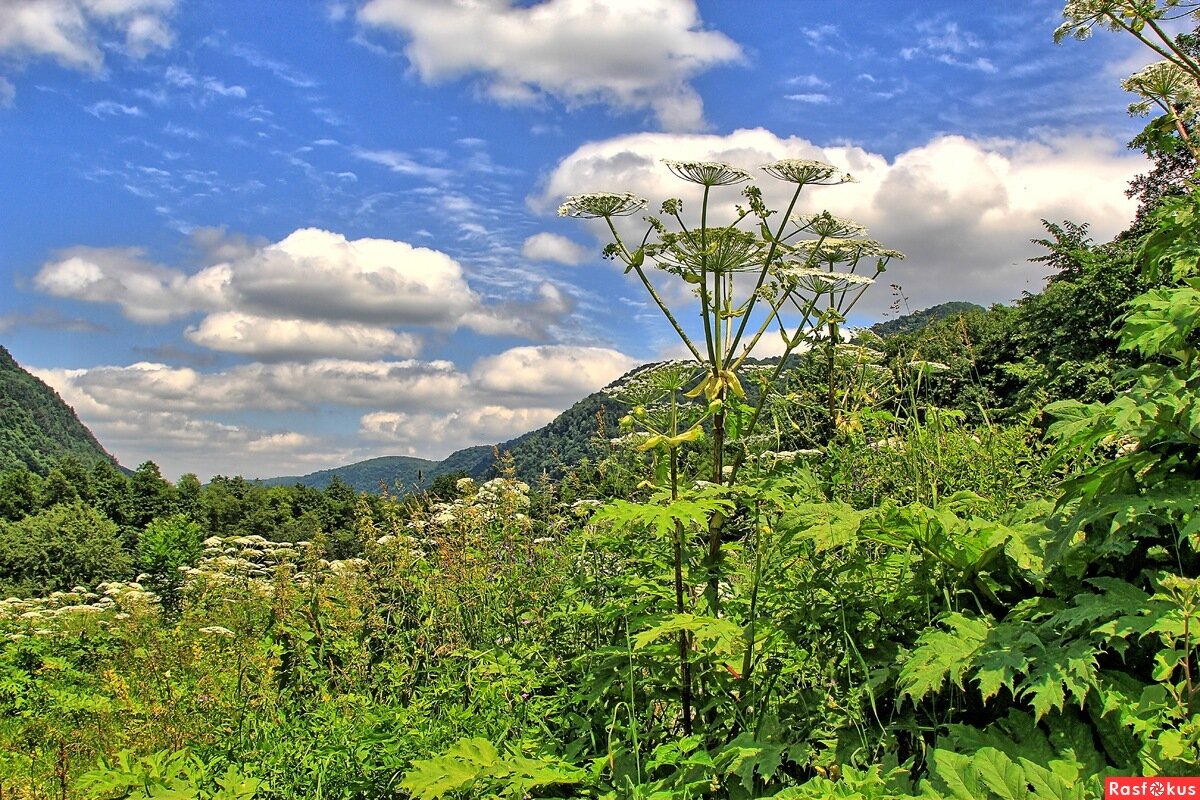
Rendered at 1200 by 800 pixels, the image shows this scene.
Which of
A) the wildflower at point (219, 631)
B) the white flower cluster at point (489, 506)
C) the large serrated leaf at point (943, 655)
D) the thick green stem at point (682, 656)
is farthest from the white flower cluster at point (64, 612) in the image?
the large serrated leaf at point (943, 655)

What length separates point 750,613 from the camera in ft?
10.5

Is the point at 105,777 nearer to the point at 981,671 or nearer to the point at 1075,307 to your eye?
the point at 981,671

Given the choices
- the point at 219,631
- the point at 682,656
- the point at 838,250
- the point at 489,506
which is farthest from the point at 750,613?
the point at 219,631

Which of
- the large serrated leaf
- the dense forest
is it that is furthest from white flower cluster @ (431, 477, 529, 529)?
the large serrated leaf

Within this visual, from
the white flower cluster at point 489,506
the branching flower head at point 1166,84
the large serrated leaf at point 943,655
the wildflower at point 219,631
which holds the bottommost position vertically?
the wildflower at point 219,631

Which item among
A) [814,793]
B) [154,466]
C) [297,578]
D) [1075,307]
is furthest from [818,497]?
[154,466]

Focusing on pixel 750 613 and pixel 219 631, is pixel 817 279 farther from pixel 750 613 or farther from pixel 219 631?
pixel 219 631

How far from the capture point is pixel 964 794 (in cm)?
189

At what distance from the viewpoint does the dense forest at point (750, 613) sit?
2350 millimetres

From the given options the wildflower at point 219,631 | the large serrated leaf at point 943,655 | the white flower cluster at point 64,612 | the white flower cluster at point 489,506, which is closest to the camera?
the large serrated leaf at point 943,655

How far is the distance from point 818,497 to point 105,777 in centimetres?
316

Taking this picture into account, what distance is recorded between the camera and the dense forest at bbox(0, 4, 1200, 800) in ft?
7.71

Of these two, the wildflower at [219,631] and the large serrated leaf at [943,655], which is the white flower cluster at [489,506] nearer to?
the wildflower at [219,631]

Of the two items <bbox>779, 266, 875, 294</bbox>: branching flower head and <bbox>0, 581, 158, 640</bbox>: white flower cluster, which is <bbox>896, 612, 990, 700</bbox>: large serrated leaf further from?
<bbox>0, 581, 158, 640</bbox>: white flower cluster
